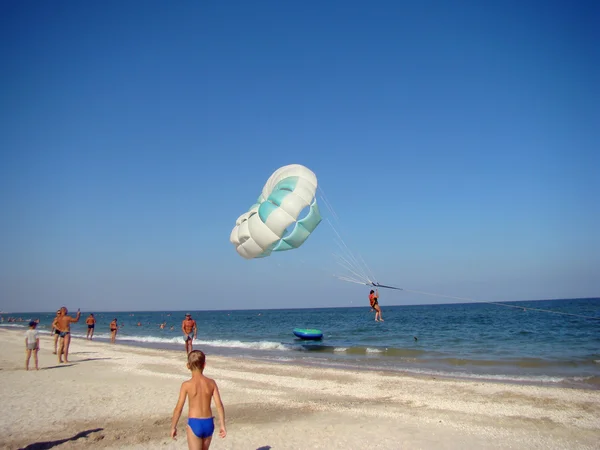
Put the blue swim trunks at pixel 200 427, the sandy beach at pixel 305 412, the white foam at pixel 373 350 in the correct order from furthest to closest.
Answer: the white foam at pixel 373 350
the sandy beach at pixel 305 412
the blue swim trunks at pixel 200 427

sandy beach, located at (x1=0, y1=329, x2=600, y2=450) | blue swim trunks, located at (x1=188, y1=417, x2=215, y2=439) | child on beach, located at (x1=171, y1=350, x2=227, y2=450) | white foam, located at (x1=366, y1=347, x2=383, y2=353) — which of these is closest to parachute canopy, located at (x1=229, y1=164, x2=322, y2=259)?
sandy beach, located at (x1=0, y1=329, x2=600, y2=450)

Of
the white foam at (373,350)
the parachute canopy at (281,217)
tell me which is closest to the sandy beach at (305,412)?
the parachute canopy at (281,217)

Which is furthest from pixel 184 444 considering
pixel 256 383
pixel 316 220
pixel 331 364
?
pixel 331 364

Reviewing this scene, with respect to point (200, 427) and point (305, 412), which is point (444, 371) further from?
point (200, 427)

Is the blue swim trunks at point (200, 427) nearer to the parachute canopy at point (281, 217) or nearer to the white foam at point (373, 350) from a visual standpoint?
the parachute canopy at point (281, 217)

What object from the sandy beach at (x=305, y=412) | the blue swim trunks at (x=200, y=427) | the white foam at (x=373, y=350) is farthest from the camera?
the white foam at (x=373, y=350)

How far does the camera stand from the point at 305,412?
29.0 ft

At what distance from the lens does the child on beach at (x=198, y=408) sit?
4.39m

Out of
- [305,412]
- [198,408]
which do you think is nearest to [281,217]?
[305,412]

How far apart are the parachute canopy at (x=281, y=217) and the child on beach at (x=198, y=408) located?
7.80m

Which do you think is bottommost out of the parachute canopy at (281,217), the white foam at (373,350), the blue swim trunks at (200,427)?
the white foam at (373,350)

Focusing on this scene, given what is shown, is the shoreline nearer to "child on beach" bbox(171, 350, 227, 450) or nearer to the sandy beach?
the sandy beach

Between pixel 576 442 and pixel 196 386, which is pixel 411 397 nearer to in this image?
pixel 576 442

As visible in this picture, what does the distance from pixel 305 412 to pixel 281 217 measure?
539cm
